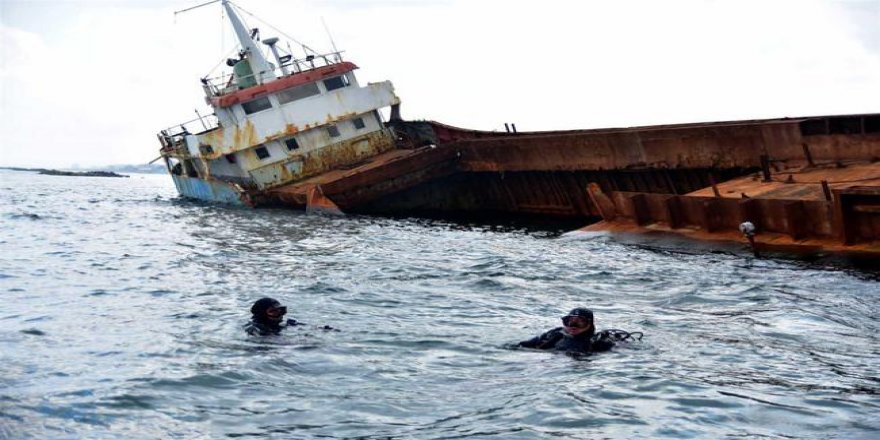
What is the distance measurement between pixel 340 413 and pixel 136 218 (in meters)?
27.4

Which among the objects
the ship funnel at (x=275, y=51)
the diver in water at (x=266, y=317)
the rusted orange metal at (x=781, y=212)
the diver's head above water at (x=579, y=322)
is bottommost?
the rusted orange metal at (x=781, y=212)

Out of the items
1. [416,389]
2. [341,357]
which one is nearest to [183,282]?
[341,357]

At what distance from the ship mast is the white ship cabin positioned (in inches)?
7.3

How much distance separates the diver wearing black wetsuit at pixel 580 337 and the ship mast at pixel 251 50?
25530 millimetres

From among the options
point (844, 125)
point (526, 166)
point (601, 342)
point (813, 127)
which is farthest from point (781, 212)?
point (526, 166)

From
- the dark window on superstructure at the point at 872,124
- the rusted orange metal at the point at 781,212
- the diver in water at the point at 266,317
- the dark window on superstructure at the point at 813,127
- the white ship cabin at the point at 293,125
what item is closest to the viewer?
the diver in water at the point at 266,317

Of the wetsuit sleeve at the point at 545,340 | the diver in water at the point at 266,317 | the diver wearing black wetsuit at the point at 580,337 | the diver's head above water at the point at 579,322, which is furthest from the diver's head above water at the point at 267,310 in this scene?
the diver's head above water at the point at 579,322

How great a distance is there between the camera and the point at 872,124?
58.1 ft

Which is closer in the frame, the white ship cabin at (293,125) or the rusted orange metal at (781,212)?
the rusted orange metal at (781,212)

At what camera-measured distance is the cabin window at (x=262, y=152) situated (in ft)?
104

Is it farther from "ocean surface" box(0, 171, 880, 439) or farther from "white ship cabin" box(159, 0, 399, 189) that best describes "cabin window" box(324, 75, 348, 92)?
"ocean surface" box(0, 171, 880, 439)

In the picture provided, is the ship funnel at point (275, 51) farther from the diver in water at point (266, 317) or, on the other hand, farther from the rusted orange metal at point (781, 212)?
the diver in water at point (266, 317)

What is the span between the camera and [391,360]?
1002cm

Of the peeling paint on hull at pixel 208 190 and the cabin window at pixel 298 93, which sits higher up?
the cabin window at pixel 298 93
